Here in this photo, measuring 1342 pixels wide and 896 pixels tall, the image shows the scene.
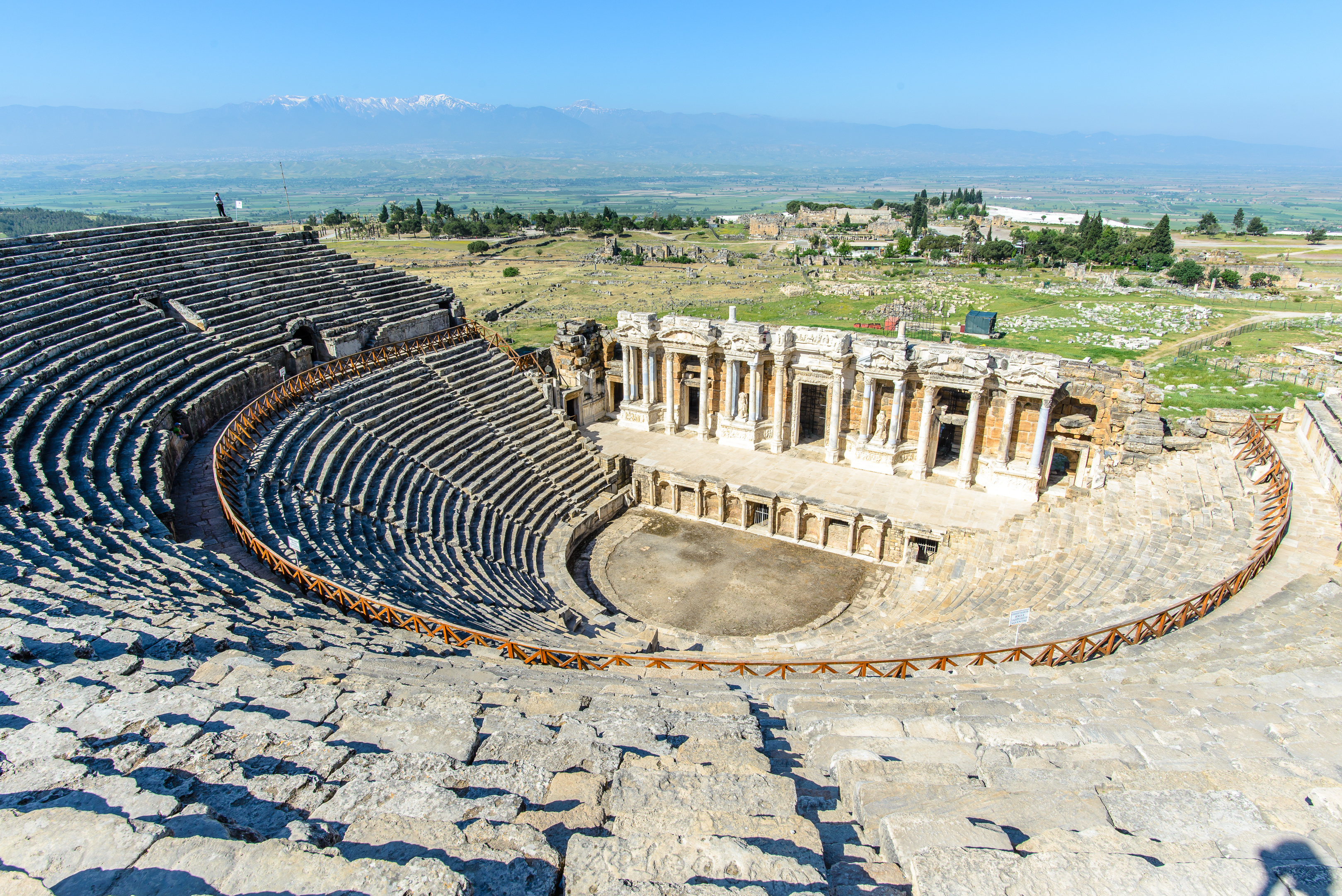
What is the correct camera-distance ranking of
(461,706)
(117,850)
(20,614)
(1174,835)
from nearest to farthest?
(117,850), (1174,835), (461,706), (20,614)

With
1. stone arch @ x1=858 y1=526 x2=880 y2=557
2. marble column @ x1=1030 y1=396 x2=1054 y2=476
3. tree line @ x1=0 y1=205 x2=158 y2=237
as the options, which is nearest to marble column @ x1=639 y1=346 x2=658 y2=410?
stone arch @ x1=858 y1=526 x2=880 y2=557

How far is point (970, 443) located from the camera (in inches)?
1011

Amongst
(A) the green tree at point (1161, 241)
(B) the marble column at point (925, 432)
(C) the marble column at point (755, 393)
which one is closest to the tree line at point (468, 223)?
(A) the green tree at point (1161, 241)

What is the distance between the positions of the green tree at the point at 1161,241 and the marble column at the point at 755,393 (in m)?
91.5

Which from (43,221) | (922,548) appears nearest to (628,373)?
(922,548)

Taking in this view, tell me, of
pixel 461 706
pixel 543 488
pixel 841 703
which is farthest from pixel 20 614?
pixel 543 488

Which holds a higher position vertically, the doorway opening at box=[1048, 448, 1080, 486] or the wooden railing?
the wooden railing

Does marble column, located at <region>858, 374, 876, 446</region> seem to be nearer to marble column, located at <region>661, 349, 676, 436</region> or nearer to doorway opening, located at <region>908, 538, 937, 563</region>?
doorway opening, located at <region>908, 538, 937, 563</region>

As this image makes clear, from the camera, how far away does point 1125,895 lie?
15.7 ft

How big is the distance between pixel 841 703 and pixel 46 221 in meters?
160

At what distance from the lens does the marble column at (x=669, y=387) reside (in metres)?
30.6

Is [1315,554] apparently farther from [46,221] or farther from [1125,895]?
[46,221]

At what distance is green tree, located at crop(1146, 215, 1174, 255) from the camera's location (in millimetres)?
93125

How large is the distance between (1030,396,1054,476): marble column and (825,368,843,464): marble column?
6980 mm
